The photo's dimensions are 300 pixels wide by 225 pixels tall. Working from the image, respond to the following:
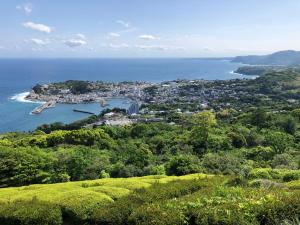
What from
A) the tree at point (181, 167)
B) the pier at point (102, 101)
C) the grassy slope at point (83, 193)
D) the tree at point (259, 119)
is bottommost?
the pier at point (102, 101)

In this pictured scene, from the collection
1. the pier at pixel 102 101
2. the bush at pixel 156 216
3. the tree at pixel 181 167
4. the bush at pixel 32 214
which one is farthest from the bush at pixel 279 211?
the pier at pixel 102 101

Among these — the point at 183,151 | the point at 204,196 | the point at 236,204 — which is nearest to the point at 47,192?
the point at 204,196

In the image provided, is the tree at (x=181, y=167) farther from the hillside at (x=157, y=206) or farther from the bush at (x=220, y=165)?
the hillside at (x=157, y=206)

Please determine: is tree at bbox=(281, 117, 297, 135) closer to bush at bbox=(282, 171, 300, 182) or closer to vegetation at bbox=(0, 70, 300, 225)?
vegetation at bbox=(0, 70, 300, 225)

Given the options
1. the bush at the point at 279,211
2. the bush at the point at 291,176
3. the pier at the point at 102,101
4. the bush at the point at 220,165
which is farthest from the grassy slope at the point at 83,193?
the pier at the point at 102,101

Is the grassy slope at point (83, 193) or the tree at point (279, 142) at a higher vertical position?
the grassy slope at point (83, 193)

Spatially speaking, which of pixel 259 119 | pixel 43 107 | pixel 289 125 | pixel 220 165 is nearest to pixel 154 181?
pixel 220 165

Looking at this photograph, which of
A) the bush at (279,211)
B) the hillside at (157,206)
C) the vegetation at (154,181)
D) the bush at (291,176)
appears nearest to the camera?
the bush at (279,211)

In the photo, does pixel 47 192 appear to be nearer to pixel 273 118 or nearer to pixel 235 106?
pixel 273 118

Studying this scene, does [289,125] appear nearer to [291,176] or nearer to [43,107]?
[291,176]

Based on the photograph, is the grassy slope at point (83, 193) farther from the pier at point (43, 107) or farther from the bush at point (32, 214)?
the pier at point (43, 107)

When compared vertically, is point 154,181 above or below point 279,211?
below

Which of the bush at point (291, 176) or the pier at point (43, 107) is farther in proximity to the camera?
the pier at point (43, 107)

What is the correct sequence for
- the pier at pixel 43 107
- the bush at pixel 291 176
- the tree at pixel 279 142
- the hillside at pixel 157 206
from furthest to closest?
the pier at pixel 43 107 → the tree at pixel 279 142 → the bush at pixel 291 176 → the hillside at pixel 157 206
